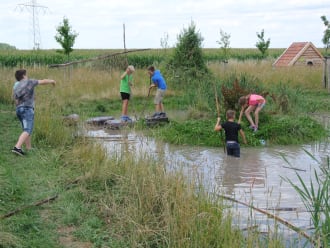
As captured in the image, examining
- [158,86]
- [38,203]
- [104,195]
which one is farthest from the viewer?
[158,86]

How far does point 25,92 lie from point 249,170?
4.59 metres

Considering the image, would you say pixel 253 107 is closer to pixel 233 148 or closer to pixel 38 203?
pixel 233 148

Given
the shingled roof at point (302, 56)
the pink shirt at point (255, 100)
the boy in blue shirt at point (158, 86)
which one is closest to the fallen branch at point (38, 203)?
the pink shirt at point (255, 100)

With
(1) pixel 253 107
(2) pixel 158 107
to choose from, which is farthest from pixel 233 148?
(2) pixel 158 107

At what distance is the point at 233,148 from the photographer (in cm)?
1061

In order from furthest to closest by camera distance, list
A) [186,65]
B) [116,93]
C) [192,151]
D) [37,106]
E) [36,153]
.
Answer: [186,65] → [116,93] → [37,106] → [192,151] → [36,153]

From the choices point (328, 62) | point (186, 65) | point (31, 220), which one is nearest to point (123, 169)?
point (31, 220)

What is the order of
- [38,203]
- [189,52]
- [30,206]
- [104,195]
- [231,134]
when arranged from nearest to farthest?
[30,206] < [38,203] < [104,195] < [231,134] < [189,52]

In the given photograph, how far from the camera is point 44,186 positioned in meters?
7.50

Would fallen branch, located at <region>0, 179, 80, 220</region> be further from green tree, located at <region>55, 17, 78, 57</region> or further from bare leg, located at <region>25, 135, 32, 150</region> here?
green tree, located at <region>55, 17, 78, 57</region>

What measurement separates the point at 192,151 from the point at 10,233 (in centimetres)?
659

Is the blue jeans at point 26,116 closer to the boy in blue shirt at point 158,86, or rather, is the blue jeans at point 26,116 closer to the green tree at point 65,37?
the boy in blue shirt at point 158,86

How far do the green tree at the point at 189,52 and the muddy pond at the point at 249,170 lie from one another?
32.5ft

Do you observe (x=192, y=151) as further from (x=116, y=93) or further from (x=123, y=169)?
(x=116, y=93)
